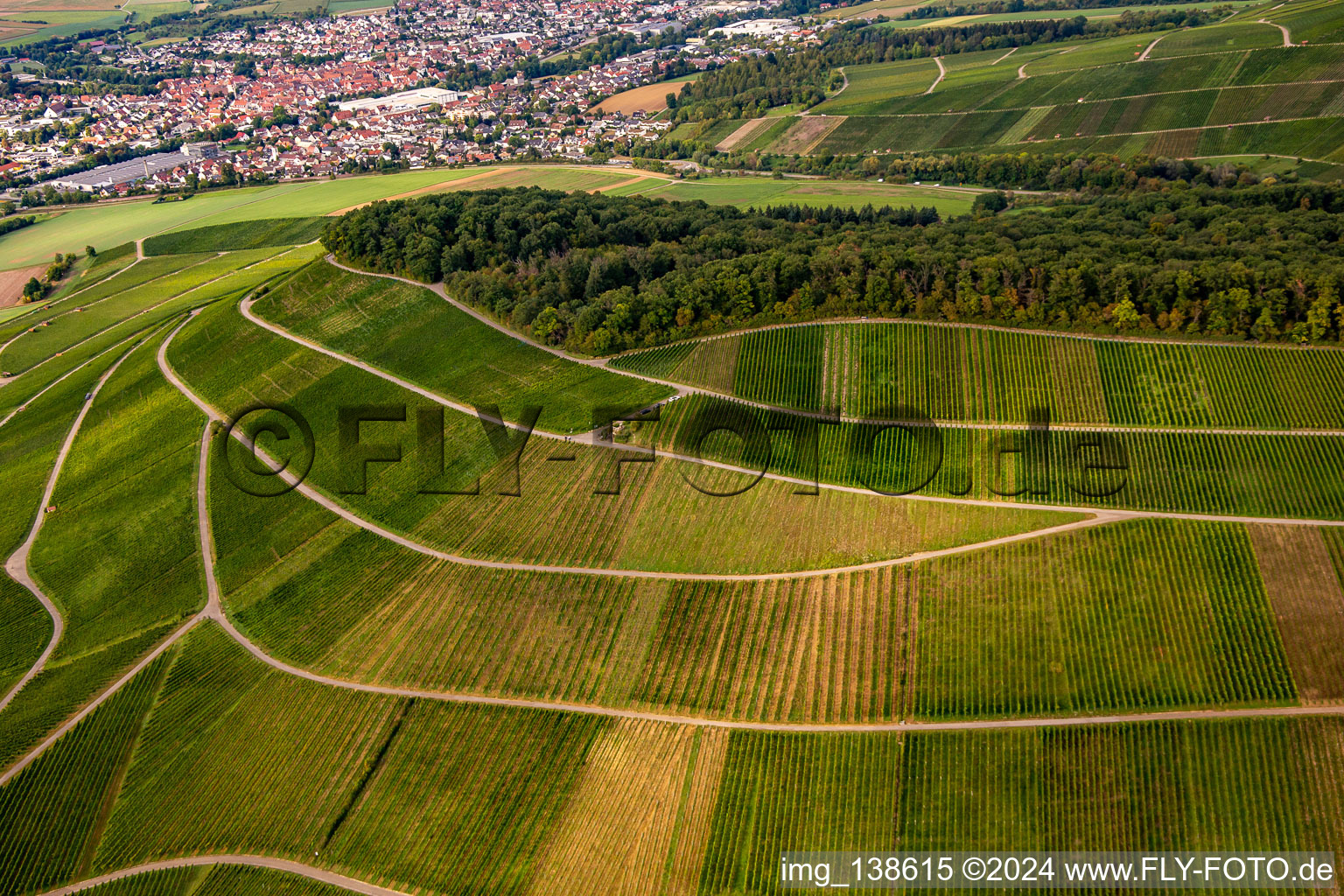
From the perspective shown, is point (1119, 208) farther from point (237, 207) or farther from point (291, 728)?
point (237, 207)

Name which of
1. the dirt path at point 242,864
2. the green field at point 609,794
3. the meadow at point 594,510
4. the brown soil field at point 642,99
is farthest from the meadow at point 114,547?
the brown soil field at point 642,99

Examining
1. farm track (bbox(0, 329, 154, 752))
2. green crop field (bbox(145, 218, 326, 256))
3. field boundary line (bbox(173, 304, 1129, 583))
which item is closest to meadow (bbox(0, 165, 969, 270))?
green crop field (bbox(145, 218, 326, 256))

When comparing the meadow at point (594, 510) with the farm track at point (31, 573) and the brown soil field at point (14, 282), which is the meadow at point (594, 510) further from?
the brown soil field at point (14, 282)

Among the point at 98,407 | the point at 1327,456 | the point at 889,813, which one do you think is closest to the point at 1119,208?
the point at 1327,456

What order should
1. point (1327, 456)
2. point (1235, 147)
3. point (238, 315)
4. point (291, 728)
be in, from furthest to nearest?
point (1235, 147) → point (238, 315) → point (1327, 456) → point (291, 728)

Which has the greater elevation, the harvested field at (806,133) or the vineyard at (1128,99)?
the vineyard at (1128,99)

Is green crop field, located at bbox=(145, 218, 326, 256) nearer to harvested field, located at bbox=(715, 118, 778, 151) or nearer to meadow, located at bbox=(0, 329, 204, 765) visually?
meadow, located at bbox=(0, 329, 204, 765)
